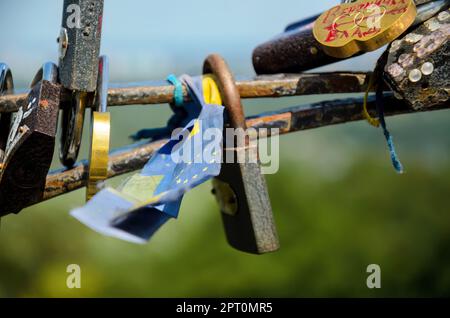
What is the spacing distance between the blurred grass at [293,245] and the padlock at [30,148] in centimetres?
173

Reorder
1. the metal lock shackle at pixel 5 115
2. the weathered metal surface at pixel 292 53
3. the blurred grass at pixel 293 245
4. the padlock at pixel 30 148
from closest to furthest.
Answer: the padlock at pixel 30 148, the metal lock shackle at pixel 5 115, the weathered metal surface at pixel 292 53, the blurred grass at pixel 293 245

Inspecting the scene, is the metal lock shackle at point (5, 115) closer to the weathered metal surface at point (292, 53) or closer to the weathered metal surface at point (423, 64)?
the weathered metal surface at point (292, 53)

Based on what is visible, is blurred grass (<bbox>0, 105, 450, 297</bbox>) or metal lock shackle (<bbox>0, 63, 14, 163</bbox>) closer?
metal lock shackle (<bbox>0, 63, 14, 163</bbox>)

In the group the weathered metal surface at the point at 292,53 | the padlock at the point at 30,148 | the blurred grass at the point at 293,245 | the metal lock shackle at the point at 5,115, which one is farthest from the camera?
the blurred grass at the point at 293,245

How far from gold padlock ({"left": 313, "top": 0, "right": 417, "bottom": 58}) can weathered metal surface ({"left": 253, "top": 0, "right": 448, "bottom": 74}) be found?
0.05 m

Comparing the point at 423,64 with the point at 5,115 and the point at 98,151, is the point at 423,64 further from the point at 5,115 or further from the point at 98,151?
the point at 5,115

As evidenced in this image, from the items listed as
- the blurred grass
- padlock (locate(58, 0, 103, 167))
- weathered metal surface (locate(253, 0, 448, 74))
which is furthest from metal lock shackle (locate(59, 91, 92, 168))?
the blurred grass

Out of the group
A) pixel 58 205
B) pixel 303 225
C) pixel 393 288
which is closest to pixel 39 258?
pixel 58 205

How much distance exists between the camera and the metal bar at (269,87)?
3.75 ft

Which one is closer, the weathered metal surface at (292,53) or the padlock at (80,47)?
the padlock at (80,47)

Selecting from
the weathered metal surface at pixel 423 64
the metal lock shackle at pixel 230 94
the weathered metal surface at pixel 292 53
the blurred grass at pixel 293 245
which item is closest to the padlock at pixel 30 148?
the metal lock shackle at pixel 230 94

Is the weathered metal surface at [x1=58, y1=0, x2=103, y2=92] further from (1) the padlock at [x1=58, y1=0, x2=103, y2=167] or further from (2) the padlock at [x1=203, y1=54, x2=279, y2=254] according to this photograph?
(2) the padlock at [x1=203, y1=54, x2=279, y2=254]

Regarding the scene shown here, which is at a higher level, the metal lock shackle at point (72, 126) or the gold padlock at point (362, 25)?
the gold padlock at point (362, 25)

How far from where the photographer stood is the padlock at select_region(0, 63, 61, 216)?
0.99 m
